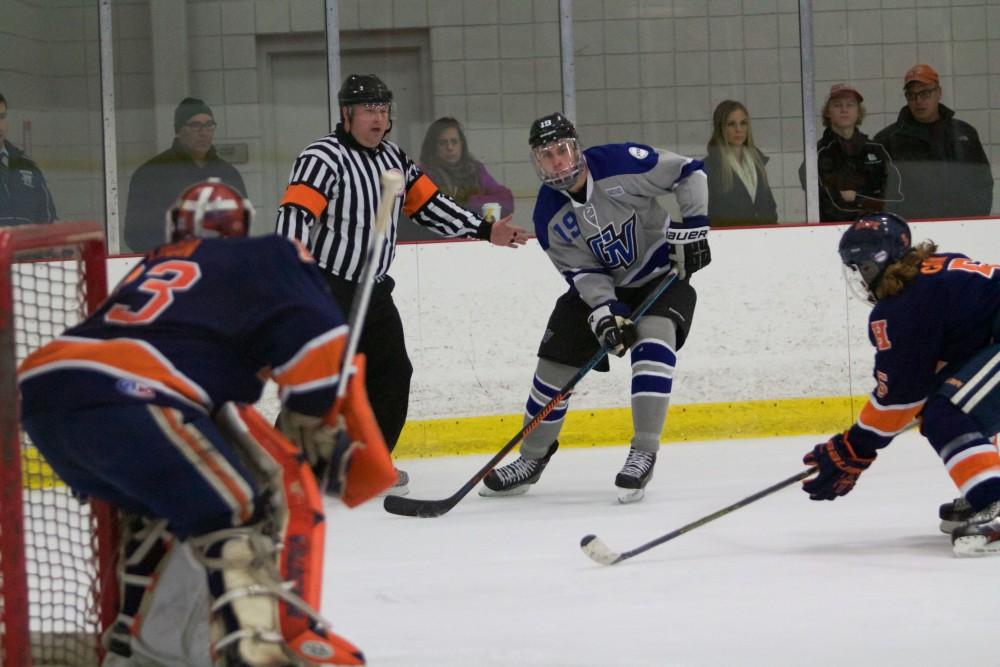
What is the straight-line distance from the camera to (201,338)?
6.39 feet

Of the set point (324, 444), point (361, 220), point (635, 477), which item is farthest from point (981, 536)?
point (361, 220)

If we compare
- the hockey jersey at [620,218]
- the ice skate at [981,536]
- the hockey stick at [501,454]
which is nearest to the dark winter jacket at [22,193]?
the hockey stick at [501,454]

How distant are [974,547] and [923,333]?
1.50 feet

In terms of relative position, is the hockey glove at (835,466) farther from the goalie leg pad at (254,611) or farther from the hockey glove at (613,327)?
the goalie leg pad at (254,611)

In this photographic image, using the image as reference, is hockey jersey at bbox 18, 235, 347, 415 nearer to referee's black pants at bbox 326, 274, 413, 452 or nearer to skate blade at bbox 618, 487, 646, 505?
skate blade at bbox 618, 487, 646, 505

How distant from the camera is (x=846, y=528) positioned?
11.2 ft

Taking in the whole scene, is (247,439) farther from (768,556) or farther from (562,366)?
(562,366)

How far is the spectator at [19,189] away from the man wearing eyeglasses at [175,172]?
0.29 m

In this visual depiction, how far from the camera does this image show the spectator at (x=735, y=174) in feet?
17.4

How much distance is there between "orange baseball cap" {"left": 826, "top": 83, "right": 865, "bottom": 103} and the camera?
5.38m

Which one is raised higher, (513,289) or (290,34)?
(290,34)

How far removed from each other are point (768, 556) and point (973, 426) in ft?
1.71

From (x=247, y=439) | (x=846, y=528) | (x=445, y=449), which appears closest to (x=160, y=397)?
(x=247, y=439)

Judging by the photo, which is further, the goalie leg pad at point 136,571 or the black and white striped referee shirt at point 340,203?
the black and white striped referee shirt at point 340,203
